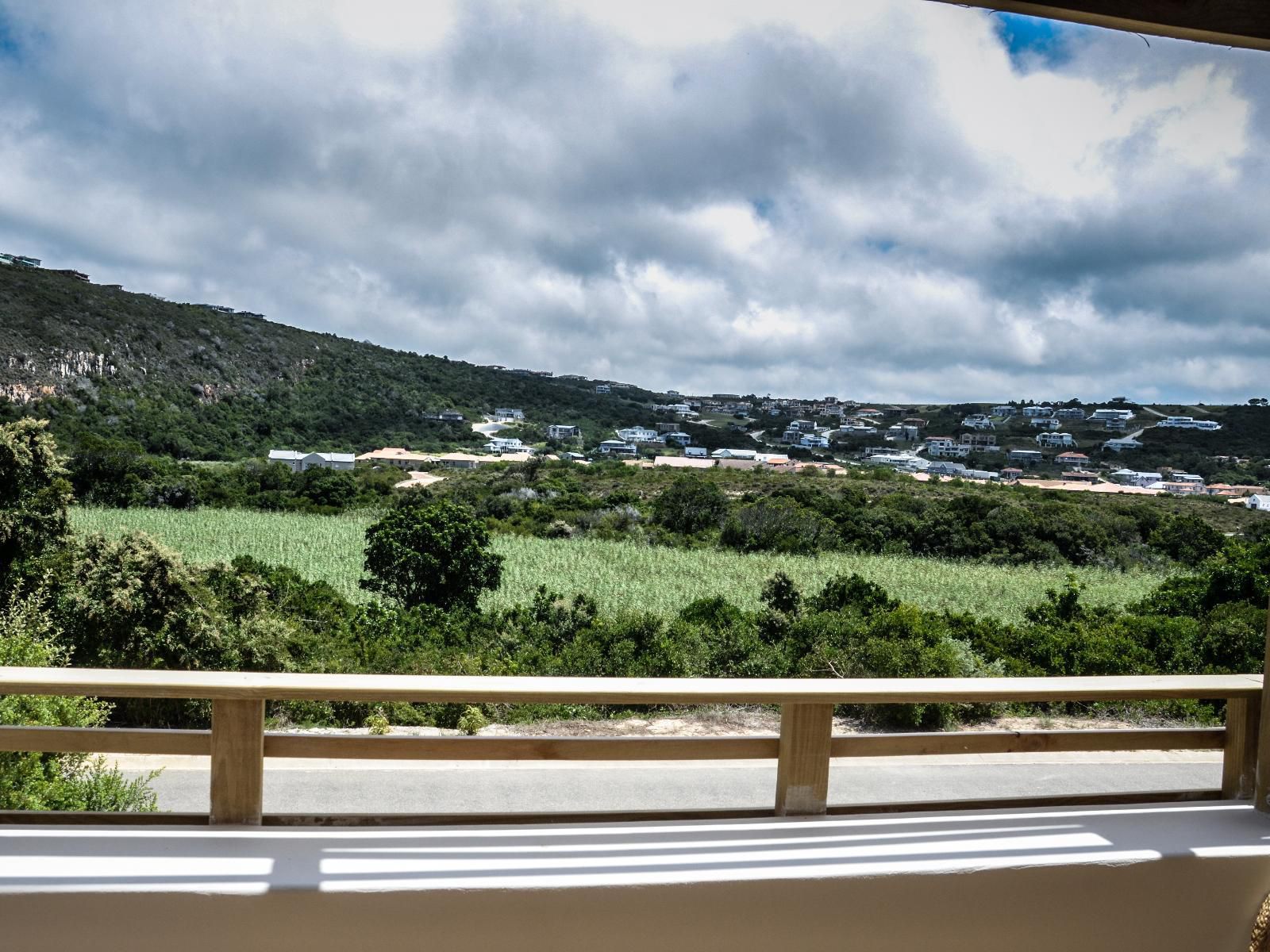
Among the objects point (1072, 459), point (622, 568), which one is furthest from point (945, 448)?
point (622, 568)

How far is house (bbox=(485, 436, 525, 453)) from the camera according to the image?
10727 millimetres

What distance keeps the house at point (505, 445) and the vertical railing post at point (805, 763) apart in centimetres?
931

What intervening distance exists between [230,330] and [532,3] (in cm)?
490

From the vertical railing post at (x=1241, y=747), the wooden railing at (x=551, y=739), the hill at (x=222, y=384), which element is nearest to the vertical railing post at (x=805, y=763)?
the wooden railing at (x=551, y=739)

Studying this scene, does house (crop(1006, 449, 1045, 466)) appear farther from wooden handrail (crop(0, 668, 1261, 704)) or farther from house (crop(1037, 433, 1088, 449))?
wooden handrail (crop(0, 668, 1261, 704))

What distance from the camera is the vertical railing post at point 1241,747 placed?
175 centimetres

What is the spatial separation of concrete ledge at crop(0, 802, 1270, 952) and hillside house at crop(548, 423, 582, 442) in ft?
31.7

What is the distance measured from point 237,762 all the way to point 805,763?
3.02ft

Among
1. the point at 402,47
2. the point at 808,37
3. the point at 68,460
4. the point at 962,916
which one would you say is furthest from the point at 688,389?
the point at 962,916

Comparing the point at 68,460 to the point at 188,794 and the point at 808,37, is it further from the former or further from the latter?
the point at 808,37

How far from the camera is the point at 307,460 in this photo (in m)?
9.27

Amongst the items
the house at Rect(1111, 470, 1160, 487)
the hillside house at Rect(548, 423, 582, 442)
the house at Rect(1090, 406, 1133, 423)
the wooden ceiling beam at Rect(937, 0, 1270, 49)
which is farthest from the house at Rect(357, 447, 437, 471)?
the wooden ceiling beam at Rect(937, 0, 1270, 49)

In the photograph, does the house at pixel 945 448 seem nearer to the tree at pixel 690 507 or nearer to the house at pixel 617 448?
the tree at pixel 690 507

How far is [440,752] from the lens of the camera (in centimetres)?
143
